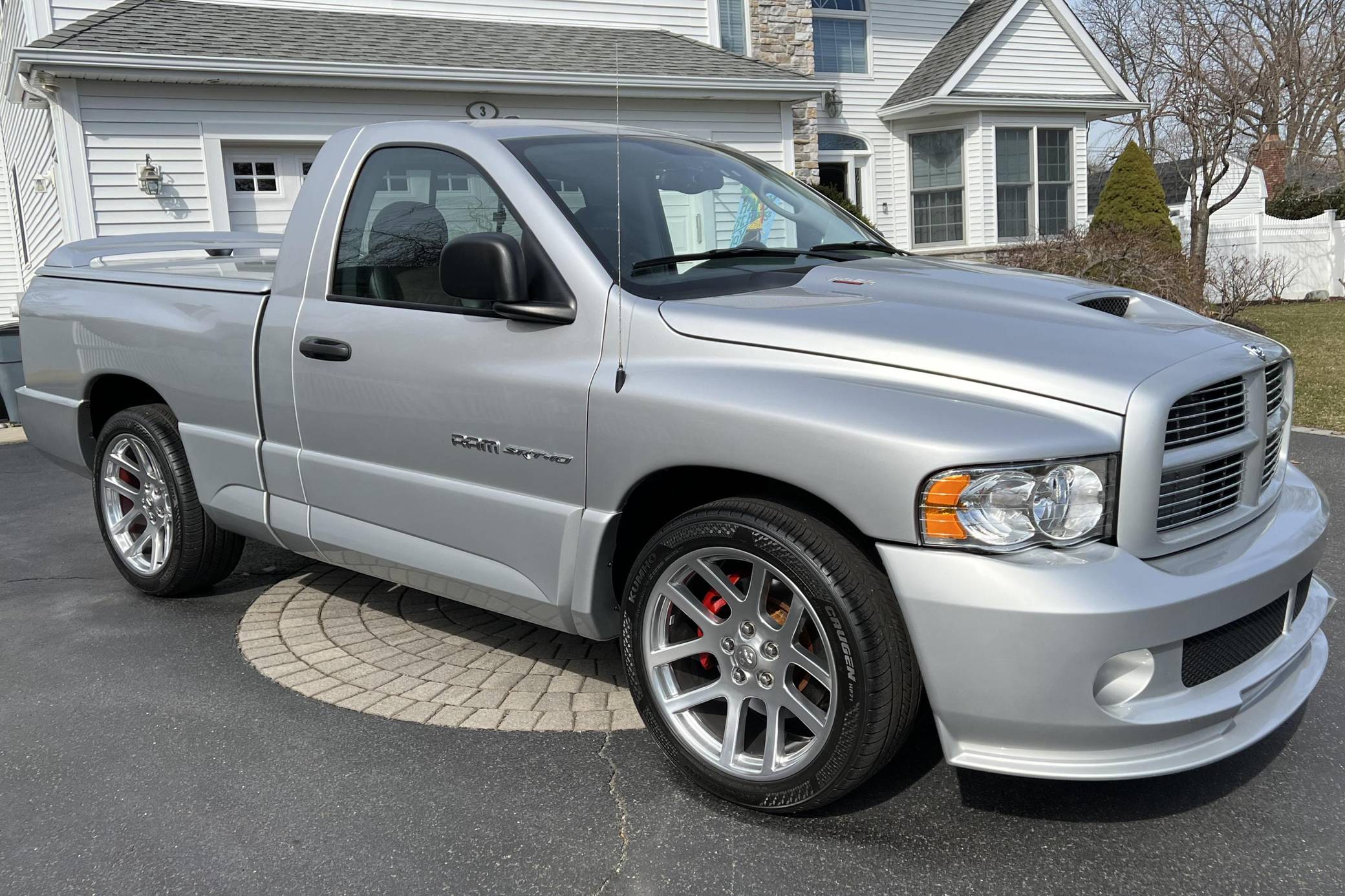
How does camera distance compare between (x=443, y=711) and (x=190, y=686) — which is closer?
(x=443, y=711)

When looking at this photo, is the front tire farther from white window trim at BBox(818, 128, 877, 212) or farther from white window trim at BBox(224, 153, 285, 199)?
white window trim at BBox(818, 128, 877, 212)

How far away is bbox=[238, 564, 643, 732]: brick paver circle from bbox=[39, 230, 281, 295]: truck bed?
1420 mm

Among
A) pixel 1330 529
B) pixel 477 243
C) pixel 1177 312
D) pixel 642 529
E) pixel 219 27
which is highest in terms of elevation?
pixel 219 27

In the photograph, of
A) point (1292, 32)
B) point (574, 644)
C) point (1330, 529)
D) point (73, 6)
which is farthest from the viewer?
point (1292, 32)

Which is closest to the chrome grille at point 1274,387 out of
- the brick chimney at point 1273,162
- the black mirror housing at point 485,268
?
the black mirror housing at point 485,268

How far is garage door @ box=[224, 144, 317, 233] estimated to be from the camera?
13.3 meters

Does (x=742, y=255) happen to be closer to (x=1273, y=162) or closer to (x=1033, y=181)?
(x=1033, y=181)

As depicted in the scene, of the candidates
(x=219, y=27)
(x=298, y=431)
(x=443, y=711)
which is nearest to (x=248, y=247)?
(x=298, y=431)

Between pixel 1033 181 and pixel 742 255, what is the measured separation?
19512 mm

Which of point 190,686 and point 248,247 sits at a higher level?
point 248,247

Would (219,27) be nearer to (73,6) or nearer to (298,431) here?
(73,6)

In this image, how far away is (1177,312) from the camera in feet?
10.9

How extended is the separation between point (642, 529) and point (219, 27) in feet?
42.1

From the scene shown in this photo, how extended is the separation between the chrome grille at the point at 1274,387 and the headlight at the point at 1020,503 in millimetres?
887
